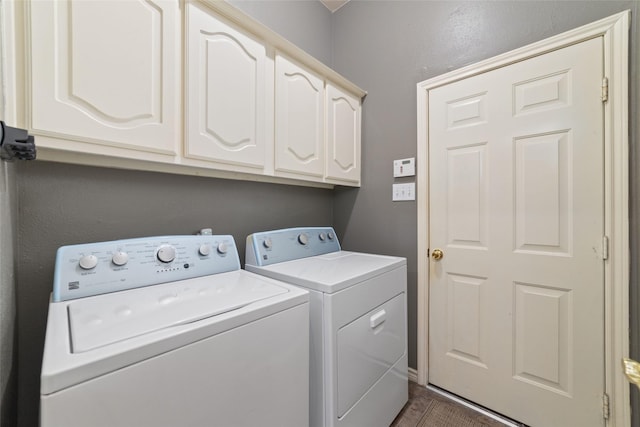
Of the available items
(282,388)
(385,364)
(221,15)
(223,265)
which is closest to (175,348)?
(282,388)

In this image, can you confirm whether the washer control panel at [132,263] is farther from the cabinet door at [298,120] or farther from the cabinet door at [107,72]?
the cabinet door at [298,120]

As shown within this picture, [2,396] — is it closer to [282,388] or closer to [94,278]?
[94,278]

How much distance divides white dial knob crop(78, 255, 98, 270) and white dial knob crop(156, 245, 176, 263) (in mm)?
200

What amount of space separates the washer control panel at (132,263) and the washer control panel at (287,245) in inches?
7.0

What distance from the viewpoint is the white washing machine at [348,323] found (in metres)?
1.04

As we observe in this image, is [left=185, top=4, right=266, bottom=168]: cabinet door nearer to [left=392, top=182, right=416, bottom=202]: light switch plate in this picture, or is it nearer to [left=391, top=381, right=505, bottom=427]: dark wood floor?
[left=392, top=182, right=416, bottom=202]: light switch plate

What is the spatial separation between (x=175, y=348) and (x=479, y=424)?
1.73m

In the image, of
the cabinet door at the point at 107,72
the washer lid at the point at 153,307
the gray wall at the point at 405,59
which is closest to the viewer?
the washer lid at the point at 153,307

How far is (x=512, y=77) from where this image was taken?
1.45 meters

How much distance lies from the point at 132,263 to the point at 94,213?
340 millimetres

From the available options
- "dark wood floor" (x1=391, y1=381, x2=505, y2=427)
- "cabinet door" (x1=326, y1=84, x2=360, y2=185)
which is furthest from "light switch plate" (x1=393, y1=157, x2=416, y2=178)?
"dark wood floor" (x1=391, y1=381, x2=505, y2=427)

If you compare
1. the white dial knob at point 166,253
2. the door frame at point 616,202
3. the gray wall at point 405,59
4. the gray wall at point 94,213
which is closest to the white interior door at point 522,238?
the door frame at point 616,202

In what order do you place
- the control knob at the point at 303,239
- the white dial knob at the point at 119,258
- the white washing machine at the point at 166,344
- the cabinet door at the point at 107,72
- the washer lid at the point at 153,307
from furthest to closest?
1. the control knob at the point at 303,239
2. the white dial knob at the point at 119,258
3. the cabinet door at the point at 107,72
4. the washer lid at the point at 153,307
5. the white washing machine at the point at 166,344

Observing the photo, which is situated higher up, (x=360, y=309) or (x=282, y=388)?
(x=360, y=309)
